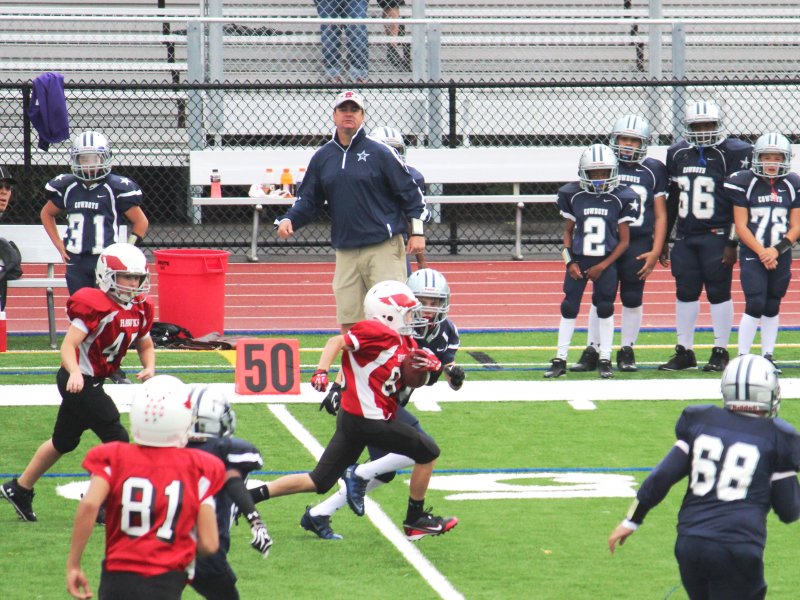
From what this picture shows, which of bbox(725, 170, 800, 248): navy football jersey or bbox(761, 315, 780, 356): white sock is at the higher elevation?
bbox(725, 170, 800, 248): navy football jersey

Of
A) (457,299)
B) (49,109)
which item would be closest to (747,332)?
(457,299)

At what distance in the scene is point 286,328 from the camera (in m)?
10.1

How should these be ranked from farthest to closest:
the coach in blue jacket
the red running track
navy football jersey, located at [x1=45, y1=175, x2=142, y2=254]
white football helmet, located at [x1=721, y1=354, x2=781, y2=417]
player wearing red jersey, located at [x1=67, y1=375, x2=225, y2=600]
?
the red running track → navy football jersey, located at [x1=45, y1=175, x2=142, y2=254] → the coach in blue jacket → white football helmet, located at [x1=721, y1=354, x2=781, y2=417] → player wearing red jersey, located at [x1=67, y1=375, x2=225, y2=600]

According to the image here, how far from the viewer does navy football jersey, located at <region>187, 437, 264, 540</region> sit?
353 cm

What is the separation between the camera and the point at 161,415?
9.91 feet

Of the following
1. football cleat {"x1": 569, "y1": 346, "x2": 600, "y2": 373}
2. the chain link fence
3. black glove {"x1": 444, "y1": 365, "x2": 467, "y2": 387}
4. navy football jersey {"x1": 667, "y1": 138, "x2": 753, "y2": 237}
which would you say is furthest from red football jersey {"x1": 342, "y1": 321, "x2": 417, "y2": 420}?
the chain link fence

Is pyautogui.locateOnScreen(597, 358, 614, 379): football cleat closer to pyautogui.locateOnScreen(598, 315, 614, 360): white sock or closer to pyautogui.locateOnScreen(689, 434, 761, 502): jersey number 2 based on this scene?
pyautogui.locateOnScreen(598, 315, 614, 360): white sock

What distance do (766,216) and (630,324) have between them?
1289 mm

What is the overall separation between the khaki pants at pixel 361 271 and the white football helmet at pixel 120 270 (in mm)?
2222

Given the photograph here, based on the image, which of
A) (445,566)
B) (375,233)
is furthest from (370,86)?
(445,566)

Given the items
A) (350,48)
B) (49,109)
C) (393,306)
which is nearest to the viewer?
(393,306)

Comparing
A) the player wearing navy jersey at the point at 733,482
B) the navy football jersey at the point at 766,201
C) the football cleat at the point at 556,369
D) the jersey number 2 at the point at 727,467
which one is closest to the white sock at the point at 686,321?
the navy football jersey at the point at 766,201

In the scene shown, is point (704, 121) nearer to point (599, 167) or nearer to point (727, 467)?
point (599, 167)

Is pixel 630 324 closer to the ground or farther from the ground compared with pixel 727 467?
closer to the ground
